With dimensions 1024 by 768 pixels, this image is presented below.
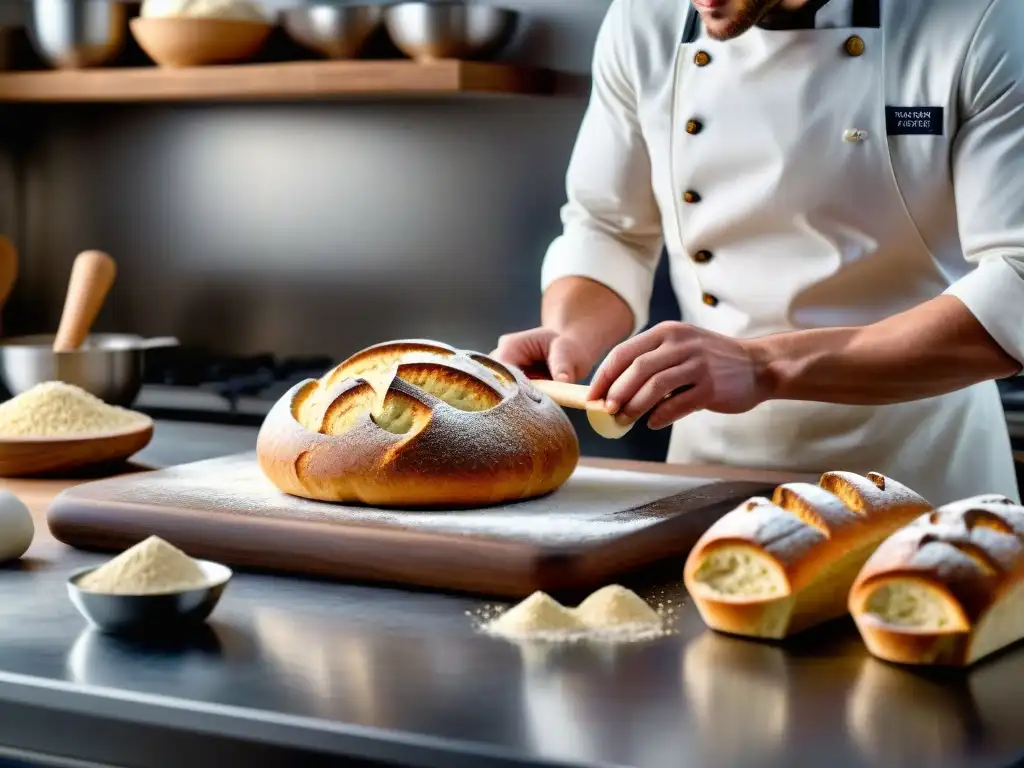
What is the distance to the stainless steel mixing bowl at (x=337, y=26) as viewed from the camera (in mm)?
2479

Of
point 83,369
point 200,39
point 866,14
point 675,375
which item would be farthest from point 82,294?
point 866,14

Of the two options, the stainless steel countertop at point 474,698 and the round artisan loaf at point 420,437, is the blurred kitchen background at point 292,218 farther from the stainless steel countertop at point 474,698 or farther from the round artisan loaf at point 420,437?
the stainless steel countertop at point 474,698

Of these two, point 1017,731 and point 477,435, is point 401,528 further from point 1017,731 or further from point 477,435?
point 1017,731

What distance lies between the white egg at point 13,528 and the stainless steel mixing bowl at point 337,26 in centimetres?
137

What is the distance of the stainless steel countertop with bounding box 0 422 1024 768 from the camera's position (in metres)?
0.87

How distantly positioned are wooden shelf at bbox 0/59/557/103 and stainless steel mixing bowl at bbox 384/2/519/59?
0.13 ft

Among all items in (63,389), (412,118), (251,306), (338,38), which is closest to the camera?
(63,389)

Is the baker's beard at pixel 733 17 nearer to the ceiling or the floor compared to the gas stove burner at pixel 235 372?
nearer to the ceiling

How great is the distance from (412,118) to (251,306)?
20.6 inches

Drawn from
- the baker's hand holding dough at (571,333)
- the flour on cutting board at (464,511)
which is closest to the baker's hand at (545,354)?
the baker's hand holding dough at (571,333)

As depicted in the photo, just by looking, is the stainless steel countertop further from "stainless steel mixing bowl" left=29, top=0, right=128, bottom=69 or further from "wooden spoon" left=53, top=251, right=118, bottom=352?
"stainless steel mixing bowl" left=29, top=0, right=128, bottom=69

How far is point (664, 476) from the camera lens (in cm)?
161

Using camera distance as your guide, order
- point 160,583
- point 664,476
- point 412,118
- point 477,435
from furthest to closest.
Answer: point 412,118 → point 664,476 → point 477,435 → point 160,583

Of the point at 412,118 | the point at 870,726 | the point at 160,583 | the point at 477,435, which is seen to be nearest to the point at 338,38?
the point at 412,118
